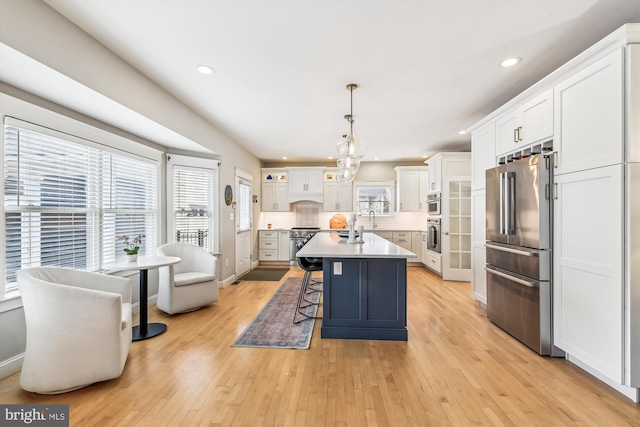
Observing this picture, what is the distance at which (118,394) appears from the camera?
1.95 m

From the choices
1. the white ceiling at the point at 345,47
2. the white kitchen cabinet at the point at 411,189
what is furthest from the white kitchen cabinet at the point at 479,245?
the white kitchen cabinet at the point at 411,189

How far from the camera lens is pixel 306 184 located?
7129mm

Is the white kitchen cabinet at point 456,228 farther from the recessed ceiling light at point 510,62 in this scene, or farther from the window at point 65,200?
the window at point 65,200

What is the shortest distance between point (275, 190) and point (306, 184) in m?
0.81

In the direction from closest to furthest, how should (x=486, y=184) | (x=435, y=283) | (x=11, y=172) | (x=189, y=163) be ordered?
(x=11, y=172), (x=486, y=184), (x=189, y=163), (x=435, y=283)

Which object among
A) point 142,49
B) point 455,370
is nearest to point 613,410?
point 455,370

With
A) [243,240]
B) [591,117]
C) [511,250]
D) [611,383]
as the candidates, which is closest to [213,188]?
[243,240]

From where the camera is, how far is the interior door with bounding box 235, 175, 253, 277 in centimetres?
556

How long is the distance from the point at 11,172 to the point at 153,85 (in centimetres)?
140

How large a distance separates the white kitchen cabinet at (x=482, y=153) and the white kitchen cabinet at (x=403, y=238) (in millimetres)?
3025

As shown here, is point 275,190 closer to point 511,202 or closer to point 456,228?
point 456,228

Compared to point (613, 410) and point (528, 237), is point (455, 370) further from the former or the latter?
point (528, 237)

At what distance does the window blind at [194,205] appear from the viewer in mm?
4363

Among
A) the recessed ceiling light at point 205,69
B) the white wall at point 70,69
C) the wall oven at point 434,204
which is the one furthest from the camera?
the wall oven at point 434,204
